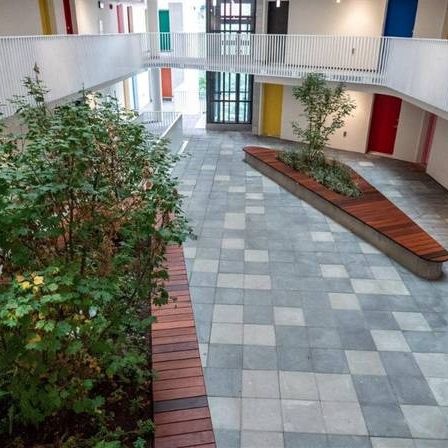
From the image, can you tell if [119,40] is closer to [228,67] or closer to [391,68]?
[228,67]

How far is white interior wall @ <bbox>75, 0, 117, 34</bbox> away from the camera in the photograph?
14102 millimetres

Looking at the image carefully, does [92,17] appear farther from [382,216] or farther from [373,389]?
[373,389]

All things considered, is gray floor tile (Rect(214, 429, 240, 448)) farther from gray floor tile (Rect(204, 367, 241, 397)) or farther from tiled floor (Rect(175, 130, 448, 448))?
gray floor tile (Rect(204, 367, 241, 397))

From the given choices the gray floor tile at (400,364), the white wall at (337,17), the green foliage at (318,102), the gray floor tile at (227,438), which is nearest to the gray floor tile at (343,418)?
the gray floor tile at (400,364)

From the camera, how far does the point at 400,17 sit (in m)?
13.9

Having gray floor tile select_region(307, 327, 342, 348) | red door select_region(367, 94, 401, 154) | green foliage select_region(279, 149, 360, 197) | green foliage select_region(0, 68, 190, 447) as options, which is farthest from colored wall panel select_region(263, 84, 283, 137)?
green foliage select_region(0, 68, 190, 447)

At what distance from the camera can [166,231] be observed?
12.0 ft

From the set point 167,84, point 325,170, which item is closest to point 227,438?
point 325,170

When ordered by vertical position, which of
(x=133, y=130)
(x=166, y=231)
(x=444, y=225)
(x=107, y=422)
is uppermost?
(x=133, y=130)

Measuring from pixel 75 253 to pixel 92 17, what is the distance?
45.4 feet

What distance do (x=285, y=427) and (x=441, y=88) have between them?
7733mm

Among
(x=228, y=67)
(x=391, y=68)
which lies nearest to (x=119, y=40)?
(x=228, y=67)

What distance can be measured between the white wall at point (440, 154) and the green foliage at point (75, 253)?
1025cm

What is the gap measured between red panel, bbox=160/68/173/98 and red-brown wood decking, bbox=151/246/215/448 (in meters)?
23.0
